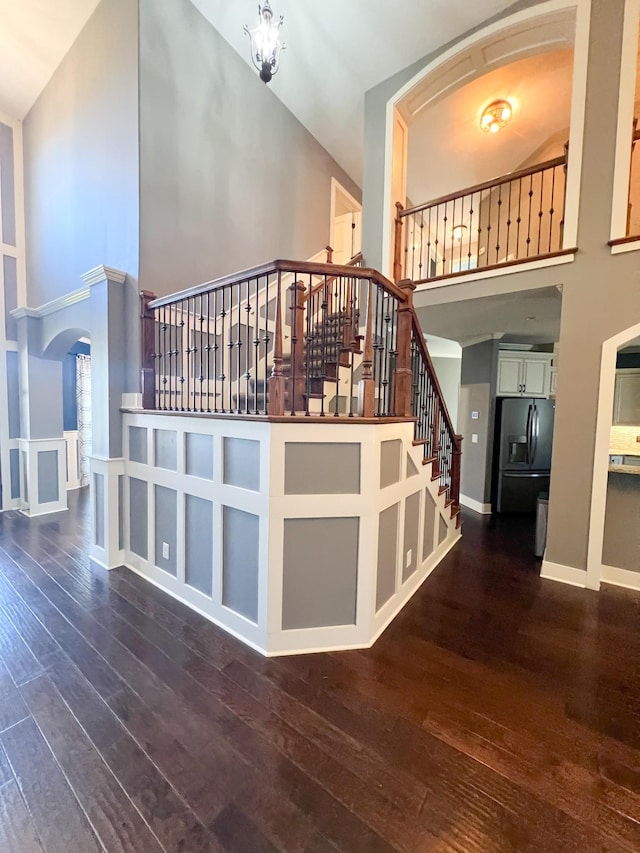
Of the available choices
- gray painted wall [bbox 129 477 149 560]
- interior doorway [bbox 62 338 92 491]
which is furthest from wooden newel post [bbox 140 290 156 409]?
interior doorway [bbox 62 338 92 491]

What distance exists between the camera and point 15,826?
4.28 ft

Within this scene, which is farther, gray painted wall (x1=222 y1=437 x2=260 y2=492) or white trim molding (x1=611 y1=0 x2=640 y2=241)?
white trim molding (x1=611 y1=0 x2=640 y2=241)

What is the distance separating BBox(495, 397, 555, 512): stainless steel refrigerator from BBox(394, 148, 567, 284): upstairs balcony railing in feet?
6.43

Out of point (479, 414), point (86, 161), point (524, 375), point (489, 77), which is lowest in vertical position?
point (479, 414)

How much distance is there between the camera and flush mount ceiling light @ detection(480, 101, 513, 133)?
4.59m

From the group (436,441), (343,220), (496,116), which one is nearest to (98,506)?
(436,441)

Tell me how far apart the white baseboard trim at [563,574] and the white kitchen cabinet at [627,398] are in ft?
7.79

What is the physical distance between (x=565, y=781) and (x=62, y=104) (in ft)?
21.8

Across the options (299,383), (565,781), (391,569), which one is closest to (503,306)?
(299,383)

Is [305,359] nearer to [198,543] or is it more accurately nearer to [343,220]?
[198,543]

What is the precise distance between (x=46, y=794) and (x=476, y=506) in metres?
5.21

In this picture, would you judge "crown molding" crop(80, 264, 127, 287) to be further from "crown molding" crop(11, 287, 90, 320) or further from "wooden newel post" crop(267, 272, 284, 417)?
"wooden newel post" crop(267, 272, 284, 417)

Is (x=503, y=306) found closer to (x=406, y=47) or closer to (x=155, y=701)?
(x=406, y=47)

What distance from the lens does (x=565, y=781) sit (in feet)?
4.92
